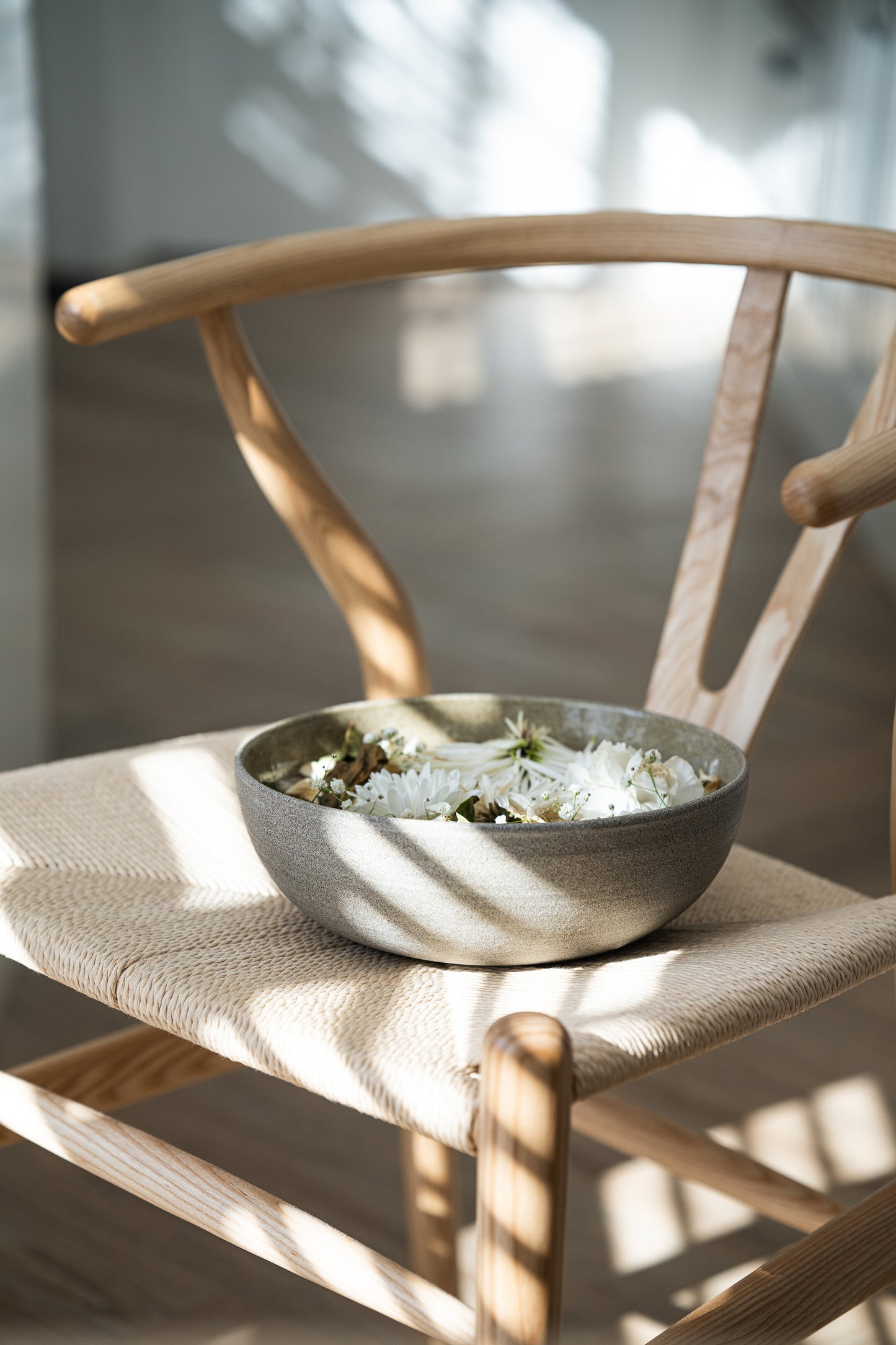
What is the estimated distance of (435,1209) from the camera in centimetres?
85

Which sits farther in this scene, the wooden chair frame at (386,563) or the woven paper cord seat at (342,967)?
the wooden chair frame at (386,563)

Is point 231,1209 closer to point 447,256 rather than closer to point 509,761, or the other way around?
point 509,761

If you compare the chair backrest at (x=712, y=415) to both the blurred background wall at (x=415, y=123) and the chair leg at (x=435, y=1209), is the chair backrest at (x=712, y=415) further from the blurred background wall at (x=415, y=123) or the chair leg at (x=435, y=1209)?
the blurred background wall at (x=415, y=123)

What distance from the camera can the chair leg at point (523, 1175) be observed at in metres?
0.41

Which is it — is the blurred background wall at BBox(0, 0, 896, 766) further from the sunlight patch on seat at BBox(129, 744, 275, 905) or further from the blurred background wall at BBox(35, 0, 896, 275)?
the sunlight patch on seat at BBox(129, 744, 275, 905)

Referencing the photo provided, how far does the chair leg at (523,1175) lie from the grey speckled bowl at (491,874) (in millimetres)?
72

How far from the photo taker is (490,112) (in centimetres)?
699

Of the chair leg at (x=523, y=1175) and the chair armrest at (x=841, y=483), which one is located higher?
the chair armrest at (x=841, y=483)

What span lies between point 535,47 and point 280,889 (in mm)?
7012

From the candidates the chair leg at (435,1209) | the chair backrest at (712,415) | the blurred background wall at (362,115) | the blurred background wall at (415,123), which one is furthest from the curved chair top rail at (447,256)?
the blurred background wall at (362,115)

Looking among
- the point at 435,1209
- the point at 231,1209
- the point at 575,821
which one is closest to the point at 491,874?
the point at 575,821

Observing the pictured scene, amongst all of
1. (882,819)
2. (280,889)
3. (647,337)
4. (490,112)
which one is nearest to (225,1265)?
(280,889)

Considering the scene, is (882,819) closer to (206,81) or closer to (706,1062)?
(706,1062)

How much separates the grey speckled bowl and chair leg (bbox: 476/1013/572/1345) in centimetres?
7
